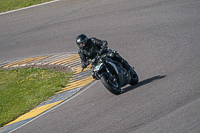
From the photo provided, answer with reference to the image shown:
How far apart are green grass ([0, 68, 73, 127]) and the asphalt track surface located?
1403 millimetres

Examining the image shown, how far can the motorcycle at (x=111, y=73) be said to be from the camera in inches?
319

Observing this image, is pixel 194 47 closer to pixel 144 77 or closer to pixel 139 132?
pixel 144 77

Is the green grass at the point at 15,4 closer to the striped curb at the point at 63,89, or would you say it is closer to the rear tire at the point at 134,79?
the striped curb at the point at 63,89

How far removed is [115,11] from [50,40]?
347cm

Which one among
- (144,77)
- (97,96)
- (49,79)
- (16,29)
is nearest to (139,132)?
(97,96)

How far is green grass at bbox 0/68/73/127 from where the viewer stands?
977cm

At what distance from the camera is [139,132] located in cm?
589

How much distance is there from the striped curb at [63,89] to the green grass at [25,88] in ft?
1.00

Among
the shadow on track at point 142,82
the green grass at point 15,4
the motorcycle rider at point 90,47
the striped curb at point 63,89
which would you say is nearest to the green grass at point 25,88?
the striped curb at point 63,89

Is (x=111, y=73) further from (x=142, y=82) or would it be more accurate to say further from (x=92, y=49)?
(x=142, y=82)

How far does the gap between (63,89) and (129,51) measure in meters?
2.85

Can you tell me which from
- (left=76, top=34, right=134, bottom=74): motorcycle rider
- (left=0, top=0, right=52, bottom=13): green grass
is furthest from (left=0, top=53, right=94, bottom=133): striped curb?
(left=0, top=0, right=52, bottom=13): green grass

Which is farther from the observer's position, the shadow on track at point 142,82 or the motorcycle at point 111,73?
the shadow on track at point 142,82

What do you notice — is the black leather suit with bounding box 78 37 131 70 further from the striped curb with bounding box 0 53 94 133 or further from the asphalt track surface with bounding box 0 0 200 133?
the striped curb with bounding box 0 53 94 133
